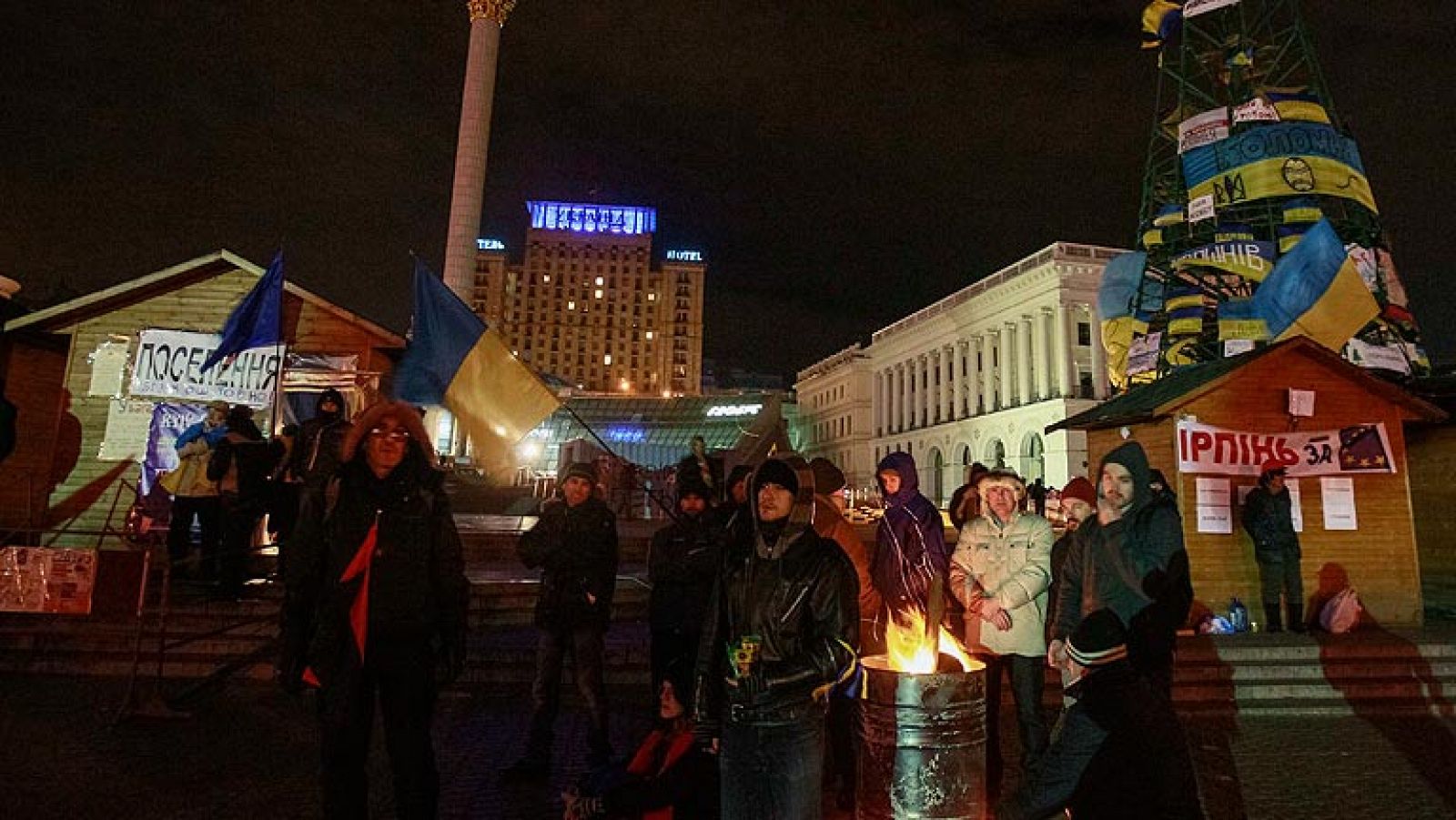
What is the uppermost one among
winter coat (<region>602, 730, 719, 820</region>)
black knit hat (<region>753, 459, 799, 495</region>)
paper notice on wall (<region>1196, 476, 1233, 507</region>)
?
paper notice on wall (<region>1196, 476, 1233, 507</region>)

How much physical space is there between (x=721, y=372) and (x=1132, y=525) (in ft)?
563

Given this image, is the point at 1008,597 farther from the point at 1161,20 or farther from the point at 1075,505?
the point at 1161,20

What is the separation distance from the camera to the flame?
144 inches

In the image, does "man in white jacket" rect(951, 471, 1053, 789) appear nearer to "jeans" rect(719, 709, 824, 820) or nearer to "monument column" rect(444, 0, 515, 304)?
Answer: "jeans" rect(719, 709, 824, 820)

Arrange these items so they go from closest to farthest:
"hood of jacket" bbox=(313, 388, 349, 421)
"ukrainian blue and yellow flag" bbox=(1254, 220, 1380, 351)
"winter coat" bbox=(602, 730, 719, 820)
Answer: "winter coat" bbox=(602, 730, 719, 820), "hood of jacket" bbox=(313, 388, 349, 421), "ukrainian blue and yellow flag" bbox=(1254, 220, 1380, 351)

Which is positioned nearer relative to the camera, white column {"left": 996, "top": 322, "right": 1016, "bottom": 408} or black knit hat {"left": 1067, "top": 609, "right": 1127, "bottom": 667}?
black knit hat {"left": 1067, "top": 609, "right": 1127, "bottom": 667}

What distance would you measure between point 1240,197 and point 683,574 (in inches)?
1601

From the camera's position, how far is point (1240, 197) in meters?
34.5

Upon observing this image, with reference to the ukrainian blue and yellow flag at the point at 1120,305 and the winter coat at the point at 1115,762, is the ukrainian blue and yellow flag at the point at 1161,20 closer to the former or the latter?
the ukrainian blue and yellow flag at the point at 1120,305

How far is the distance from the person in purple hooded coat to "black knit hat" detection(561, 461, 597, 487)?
85.2 inches

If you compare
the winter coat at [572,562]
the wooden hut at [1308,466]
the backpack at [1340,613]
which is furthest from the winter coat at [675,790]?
the backpack at [1340,613]

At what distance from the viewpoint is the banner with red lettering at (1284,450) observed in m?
10.2

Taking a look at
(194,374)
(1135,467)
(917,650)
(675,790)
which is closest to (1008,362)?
(194,374)

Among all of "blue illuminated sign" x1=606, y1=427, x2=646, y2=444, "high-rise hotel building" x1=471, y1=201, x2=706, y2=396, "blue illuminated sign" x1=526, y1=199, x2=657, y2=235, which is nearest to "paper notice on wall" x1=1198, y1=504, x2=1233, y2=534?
"blue illuminated sign" x1=606, y1=427, x2=646, y2=444
